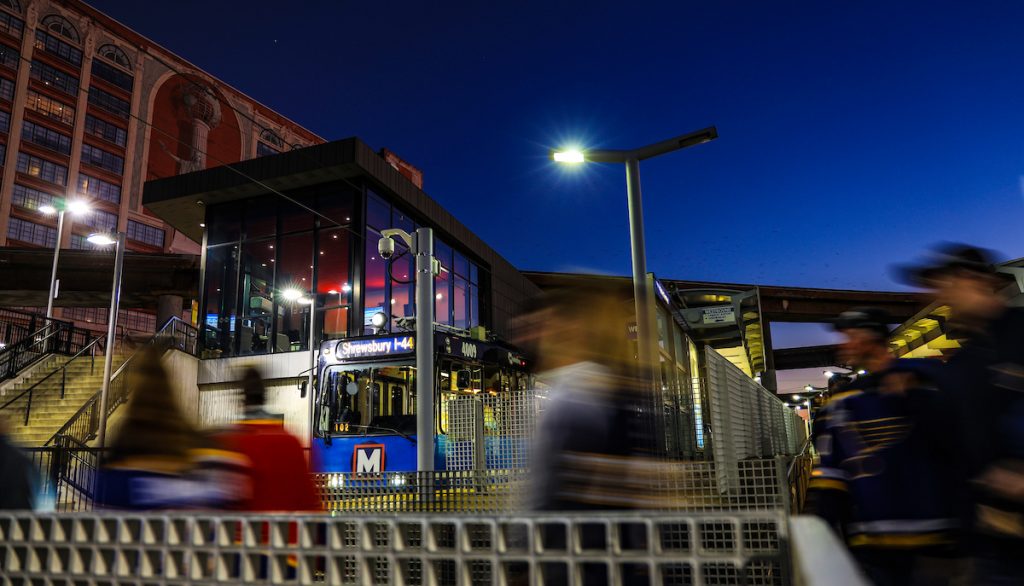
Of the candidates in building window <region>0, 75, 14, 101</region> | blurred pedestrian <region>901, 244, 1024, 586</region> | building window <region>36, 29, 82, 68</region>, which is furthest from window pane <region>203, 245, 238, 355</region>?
building window <region>36, 29, 82, 68</region>

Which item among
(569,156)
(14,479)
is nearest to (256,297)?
(569,156)

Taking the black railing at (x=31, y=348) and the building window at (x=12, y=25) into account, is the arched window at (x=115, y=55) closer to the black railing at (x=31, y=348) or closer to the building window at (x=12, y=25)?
the building window at (x=12, y=25)

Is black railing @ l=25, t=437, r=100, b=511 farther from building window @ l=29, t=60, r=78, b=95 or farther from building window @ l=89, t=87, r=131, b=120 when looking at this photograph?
building window @ l=89, t=87, r=131, b=120

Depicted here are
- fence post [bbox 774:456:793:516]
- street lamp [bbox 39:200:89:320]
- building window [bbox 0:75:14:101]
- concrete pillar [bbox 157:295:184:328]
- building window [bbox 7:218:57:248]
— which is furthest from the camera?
building window [bbox 7:218:57:248]

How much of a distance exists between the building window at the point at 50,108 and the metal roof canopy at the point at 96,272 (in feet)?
89.1

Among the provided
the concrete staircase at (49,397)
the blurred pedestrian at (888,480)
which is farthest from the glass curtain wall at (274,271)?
the blurred pedestrian at (888,480)

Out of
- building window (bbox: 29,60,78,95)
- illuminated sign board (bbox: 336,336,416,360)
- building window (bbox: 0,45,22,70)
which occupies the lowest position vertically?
illuminated sign board (bbox: 336,336,416,360)

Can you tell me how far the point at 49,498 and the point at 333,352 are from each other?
597 centimetres

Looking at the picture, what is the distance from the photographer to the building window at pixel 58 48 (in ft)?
187

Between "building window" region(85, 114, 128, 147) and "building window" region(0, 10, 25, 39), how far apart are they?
349 inches

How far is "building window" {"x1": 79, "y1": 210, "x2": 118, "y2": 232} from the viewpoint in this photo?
61.4m

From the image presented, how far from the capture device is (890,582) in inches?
124

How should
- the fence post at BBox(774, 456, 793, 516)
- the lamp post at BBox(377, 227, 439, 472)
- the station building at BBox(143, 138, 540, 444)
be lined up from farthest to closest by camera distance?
1. the station building at BBox(143, 138, 540, 444)
2. the lamp post at BBox(377, 227, 439, 472)
3. the fence post at BBox(774, 456, 793, 516)

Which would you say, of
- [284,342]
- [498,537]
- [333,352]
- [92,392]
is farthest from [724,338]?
[498,537]
